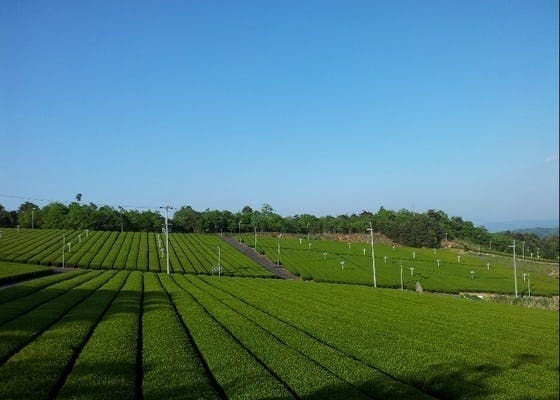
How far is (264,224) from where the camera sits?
164125 mm

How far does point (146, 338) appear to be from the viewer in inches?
772

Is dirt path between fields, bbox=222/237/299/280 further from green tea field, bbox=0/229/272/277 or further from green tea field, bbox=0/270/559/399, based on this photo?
green tea field, bbox=0/270/559/399

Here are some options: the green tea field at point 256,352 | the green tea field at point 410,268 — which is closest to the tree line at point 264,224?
the green tea field at point 410,268

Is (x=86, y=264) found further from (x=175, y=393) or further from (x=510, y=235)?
(x=510, y=235)

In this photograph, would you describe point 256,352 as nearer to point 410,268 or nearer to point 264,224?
point 410,268

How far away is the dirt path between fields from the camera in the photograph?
266ft

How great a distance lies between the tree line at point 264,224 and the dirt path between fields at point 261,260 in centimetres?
3315

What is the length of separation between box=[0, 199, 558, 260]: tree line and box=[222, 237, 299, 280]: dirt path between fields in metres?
33.1

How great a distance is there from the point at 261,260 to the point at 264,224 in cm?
7066

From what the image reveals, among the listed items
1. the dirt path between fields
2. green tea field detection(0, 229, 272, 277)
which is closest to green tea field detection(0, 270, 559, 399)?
green tea field detection(0, 229, 272, 277)

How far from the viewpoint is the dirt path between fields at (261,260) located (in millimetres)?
81031

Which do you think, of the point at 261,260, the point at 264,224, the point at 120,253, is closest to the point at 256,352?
the point at 120,253

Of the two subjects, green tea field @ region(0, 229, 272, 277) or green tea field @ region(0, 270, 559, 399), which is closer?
green tea field @ region(0, 270, 559, 399)

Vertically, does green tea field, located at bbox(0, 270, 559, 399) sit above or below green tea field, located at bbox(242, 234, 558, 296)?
above
